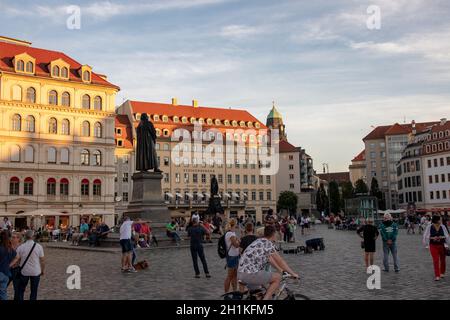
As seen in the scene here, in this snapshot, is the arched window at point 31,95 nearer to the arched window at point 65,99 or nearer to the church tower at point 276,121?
the arched window at point 65,99

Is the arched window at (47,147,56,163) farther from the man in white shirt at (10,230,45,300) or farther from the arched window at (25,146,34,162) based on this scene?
Result: the man in white shirt at (10,230,45,300)

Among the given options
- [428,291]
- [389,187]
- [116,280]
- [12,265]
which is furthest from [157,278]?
[389,187]

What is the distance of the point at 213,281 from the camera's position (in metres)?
13.8

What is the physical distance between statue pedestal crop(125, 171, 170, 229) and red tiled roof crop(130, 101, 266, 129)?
55705 mm

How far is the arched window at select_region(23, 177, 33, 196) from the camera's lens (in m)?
55.6

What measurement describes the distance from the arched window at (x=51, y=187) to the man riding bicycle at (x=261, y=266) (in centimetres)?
5375

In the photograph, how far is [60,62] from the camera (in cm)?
5919

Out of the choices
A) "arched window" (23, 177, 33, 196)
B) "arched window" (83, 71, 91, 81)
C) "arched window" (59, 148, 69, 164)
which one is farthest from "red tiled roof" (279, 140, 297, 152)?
A: "arched window" (23, 177, 33, 196)

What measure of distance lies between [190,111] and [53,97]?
3415 centimetres

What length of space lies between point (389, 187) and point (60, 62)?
86.0 meters

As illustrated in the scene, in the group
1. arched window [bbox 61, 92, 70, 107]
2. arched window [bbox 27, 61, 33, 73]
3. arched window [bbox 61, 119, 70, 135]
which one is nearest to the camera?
arched window [bbox 27, 61, 33, 73]

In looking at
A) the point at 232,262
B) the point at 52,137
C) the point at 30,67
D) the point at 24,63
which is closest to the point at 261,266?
the point at 232,262

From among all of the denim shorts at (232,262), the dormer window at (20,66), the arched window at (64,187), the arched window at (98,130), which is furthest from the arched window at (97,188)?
the denim shorts at (232,262)
